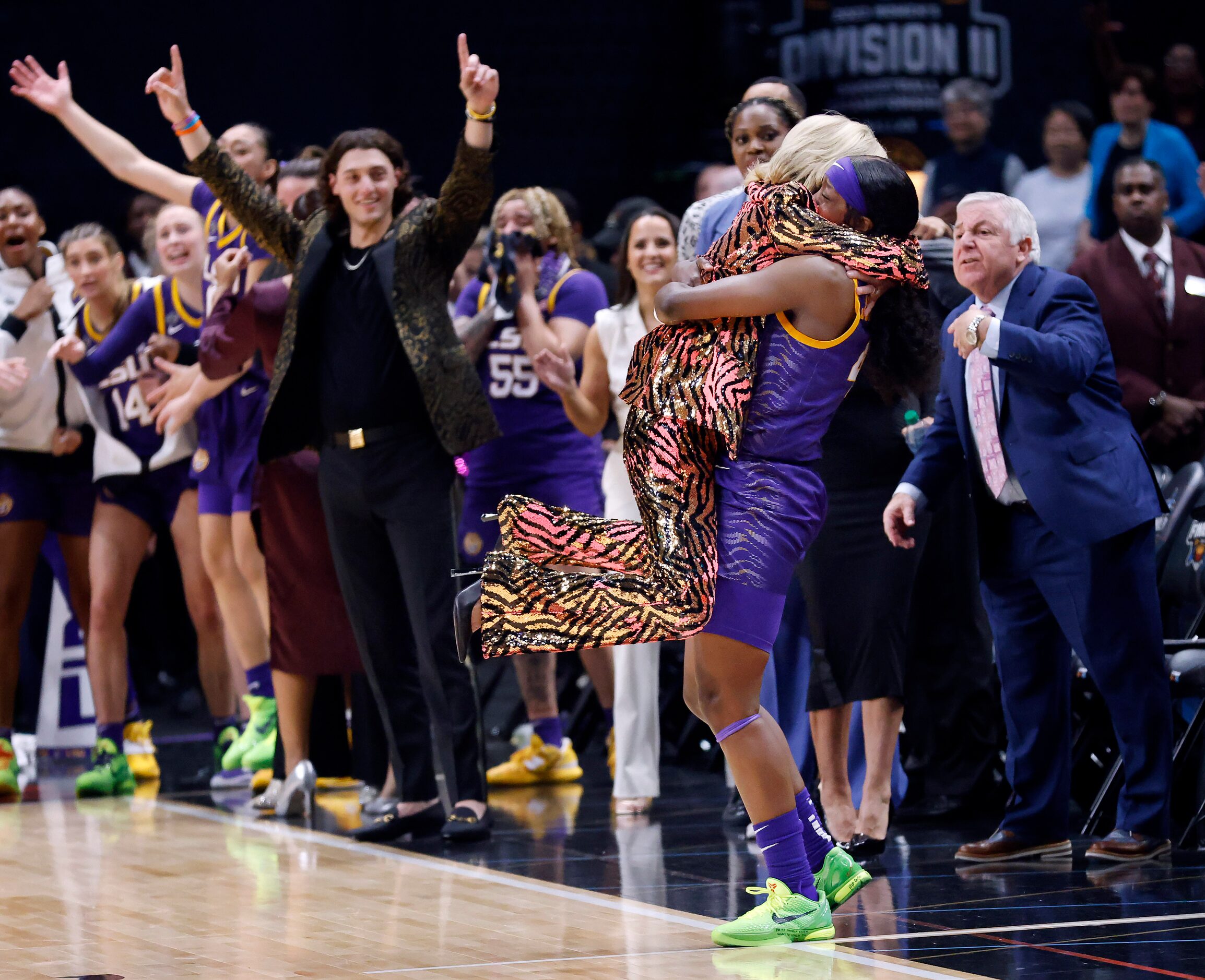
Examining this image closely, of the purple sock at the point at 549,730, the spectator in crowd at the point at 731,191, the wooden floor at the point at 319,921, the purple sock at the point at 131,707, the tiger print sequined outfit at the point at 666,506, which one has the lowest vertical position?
the wooden floor at the point at 319,921

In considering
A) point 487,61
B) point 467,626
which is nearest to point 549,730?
point 467,626

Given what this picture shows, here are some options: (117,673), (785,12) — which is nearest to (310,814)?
(117,673)

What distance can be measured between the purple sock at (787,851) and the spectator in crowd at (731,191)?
1932mm

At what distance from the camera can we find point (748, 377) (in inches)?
136

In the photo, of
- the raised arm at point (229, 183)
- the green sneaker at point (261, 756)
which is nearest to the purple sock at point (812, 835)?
the raised arm at point (229, 183)

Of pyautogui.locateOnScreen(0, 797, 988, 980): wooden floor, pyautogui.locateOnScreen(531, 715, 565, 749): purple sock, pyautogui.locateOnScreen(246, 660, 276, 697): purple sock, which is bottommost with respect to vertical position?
pyautogui.locateOnScreen(0, 797, 988, 980): wooden floor

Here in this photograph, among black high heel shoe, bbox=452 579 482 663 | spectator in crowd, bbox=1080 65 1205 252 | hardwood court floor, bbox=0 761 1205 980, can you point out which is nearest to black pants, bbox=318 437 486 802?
hardwood court floor, bbox=0 761 1205 980

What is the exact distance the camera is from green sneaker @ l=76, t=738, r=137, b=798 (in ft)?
19.7

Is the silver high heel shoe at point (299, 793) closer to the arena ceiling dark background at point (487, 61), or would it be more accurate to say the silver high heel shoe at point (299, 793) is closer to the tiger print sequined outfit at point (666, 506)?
the tiger print sequined outfit at point (666, 506)

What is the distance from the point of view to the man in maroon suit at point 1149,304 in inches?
242

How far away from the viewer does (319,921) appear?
3.76 metres

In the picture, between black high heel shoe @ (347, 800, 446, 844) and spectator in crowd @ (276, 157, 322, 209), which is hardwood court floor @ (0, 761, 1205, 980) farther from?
spectator in crowd @ (276, 157, 322, 209)

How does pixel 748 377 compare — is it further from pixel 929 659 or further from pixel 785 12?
pixel 785 12

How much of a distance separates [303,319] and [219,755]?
7.76ft
